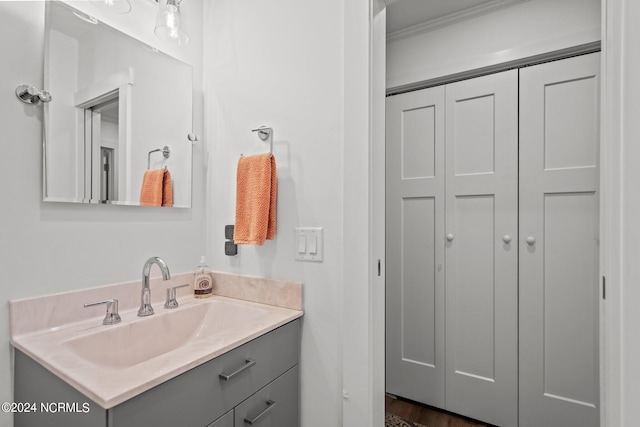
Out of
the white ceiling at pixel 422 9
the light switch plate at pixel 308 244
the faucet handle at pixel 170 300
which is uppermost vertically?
the white ceiling at pixel 422 9

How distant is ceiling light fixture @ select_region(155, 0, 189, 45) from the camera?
123 cm

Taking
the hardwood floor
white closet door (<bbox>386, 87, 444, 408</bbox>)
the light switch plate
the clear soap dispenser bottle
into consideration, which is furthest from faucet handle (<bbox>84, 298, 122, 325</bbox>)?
the hardwood floor

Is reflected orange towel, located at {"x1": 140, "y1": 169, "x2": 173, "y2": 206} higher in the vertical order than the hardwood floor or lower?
higher

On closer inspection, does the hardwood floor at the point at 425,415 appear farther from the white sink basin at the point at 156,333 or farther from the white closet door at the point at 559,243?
the white sink basin at the point at 156,333

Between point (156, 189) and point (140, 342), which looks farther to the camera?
point (156, 189)

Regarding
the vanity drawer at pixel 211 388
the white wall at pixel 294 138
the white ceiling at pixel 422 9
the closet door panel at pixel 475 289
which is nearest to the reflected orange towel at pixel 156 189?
the white wall at pixel 294 138

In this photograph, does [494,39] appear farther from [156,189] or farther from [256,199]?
[156,189]

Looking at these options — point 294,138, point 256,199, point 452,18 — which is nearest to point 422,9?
point 452,18

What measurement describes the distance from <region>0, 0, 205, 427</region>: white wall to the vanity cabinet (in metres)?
0.21

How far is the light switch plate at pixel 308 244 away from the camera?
1211 mm

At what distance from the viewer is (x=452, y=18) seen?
1.68m

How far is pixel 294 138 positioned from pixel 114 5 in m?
0.81

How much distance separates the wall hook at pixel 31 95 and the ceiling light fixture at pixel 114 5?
0.40m

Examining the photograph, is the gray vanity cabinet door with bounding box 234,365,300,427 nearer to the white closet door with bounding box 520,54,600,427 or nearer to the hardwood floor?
the hardwood floor
